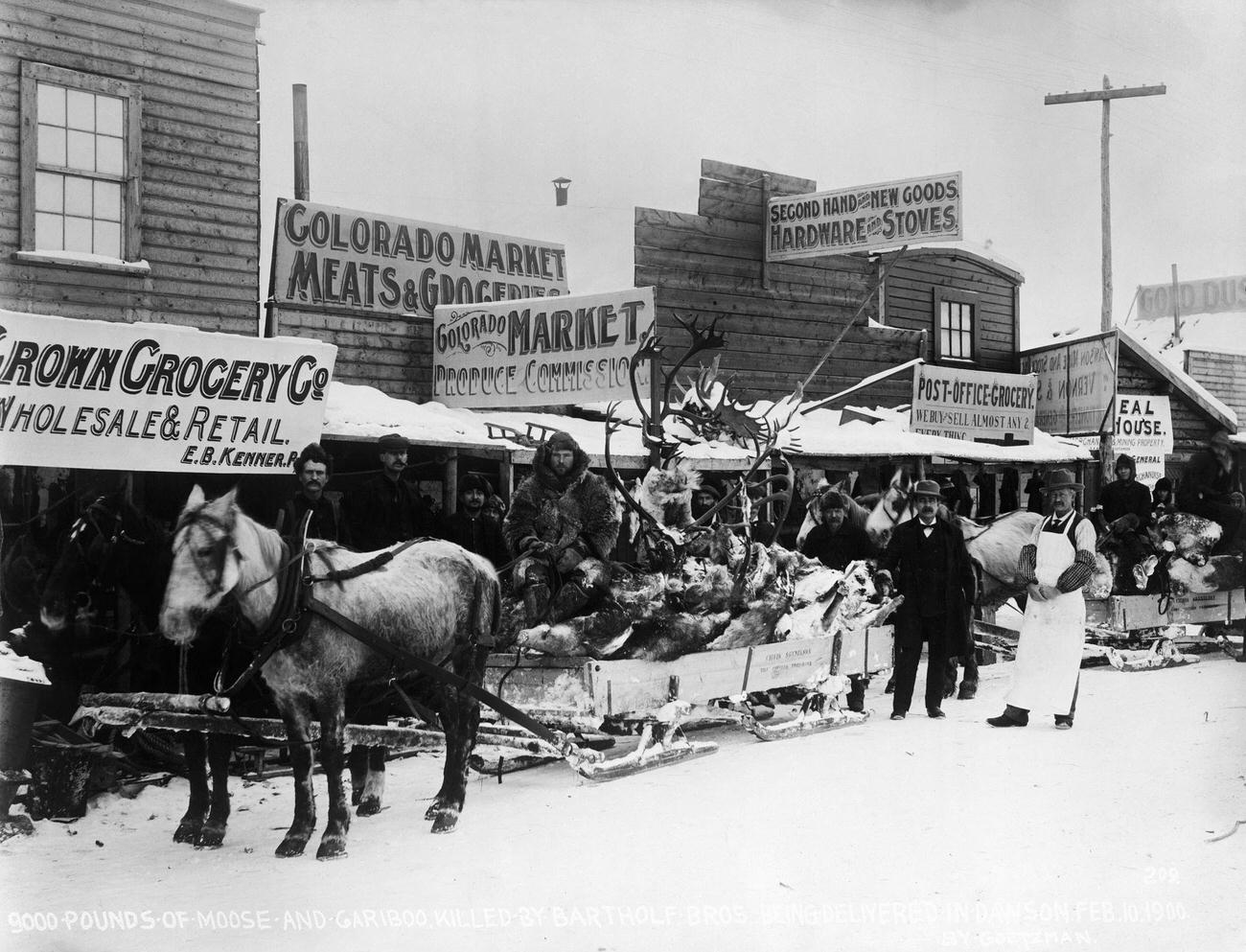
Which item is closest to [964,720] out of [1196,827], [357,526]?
[1196,827]

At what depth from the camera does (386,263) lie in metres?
10.5

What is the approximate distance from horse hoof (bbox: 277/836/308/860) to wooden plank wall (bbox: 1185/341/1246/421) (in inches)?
316

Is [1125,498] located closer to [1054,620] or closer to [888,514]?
[888,514]

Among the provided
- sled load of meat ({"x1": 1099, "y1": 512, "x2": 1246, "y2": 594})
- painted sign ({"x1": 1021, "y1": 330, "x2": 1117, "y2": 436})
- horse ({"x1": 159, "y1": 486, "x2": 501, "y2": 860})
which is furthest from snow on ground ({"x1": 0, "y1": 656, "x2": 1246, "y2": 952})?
painted sign ({"x1": 1021, "y1": 330, "x2": 1117, "y2": 436})

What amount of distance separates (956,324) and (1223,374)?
323 inches

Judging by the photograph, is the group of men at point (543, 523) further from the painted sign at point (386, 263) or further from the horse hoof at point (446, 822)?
the painted sign at point (386, 263)

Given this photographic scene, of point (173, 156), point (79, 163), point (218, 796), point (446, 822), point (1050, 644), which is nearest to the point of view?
point (218, 796)

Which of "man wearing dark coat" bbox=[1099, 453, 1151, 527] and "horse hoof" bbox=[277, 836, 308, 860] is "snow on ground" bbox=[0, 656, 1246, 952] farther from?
"man wearing dark coat" bbox=[1099, 453, 1151, 527]

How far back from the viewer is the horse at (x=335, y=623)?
377 centimetres

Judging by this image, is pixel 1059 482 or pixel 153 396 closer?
pixel 153 396

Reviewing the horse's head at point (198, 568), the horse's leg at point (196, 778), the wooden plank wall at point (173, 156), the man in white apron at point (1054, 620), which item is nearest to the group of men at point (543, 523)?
the horse's leg at point (196, 778)

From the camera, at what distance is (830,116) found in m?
5.81

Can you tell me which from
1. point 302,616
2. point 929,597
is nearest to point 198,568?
point 302,616

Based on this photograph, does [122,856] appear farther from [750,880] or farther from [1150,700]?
[1150,700]
